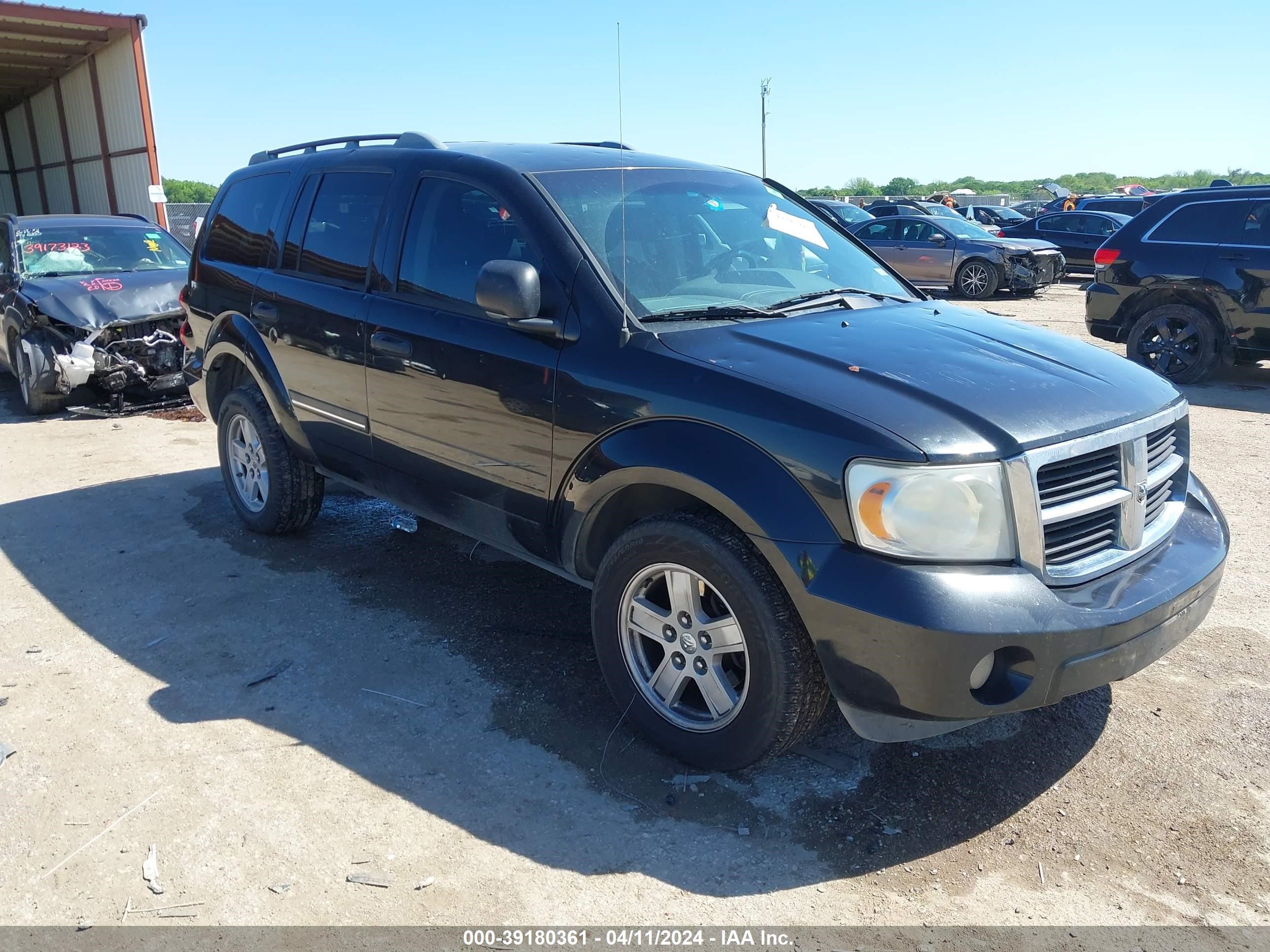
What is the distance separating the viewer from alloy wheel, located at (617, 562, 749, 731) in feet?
9.77

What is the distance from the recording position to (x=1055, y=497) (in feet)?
8.89

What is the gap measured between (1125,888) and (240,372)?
4894 millimetres

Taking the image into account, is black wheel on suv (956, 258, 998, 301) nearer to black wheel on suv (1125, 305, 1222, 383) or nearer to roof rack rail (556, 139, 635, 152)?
black wheel on suv (1125, 305, 1222, 383)

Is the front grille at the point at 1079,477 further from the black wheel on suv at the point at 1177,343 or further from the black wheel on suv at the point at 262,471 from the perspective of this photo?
the black wheel on suv at the point at 1177,343

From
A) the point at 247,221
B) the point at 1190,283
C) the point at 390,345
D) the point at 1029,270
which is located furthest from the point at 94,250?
the point at 1029,270

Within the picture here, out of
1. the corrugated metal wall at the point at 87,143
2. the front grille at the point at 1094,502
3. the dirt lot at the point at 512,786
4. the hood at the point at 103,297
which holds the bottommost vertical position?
the dirt lot at the point at 512,786

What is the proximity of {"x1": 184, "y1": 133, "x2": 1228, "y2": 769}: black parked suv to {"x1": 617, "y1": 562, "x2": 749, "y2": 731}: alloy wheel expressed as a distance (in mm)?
10

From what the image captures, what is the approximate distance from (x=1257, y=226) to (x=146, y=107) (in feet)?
56.1

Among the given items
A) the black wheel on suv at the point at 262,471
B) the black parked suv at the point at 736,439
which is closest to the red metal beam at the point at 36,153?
the black wheel on suv at the point at 262,471

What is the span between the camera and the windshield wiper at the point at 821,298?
11.6 feet

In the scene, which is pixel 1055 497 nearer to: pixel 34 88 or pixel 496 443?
pixel 496 443

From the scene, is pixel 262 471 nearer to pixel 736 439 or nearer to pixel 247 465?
pixel 247 465

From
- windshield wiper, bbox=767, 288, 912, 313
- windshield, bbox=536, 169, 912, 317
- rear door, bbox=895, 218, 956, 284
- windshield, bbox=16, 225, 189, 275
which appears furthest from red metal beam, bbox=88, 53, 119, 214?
windshield wiper, bbox=767, 288, 912, 313

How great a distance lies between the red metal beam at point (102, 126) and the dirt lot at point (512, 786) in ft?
58.7
